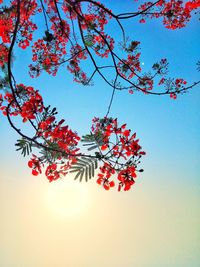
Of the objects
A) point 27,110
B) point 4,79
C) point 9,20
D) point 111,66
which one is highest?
point 9,20

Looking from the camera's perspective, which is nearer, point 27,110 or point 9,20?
point 27,110

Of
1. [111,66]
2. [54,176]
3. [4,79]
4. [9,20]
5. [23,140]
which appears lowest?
[54,176]

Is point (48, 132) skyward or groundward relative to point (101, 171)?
skyward

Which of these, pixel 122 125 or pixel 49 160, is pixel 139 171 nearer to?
pixel 122 125

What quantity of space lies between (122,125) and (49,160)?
1177mm

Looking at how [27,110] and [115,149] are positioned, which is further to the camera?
[27,110]

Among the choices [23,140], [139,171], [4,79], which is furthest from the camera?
[4,79]

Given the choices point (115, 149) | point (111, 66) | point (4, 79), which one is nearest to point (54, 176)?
point (115, 149)

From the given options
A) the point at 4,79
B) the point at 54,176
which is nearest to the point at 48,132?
the point at 54,176

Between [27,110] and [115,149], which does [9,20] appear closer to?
[27,110]

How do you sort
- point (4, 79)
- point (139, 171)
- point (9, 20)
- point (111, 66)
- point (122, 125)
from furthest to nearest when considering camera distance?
point (9, 20) → point (111, 66) → point (4, 79) → point (122, 125) → point (139, 171)

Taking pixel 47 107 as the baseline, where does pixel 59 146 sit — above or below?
below

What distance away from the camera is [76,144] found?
4.27 m

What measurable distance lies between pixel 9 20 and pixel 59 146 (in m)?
5.12
